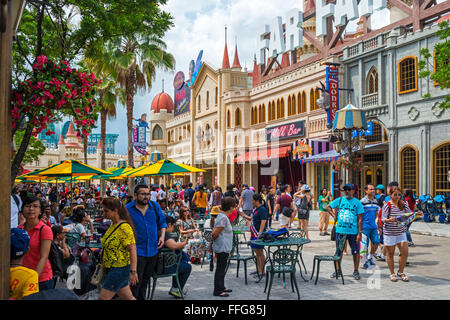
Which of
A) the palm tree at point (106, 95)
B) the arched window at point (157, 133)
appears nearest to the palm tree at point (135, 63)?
the palm tree at point (106, 95)

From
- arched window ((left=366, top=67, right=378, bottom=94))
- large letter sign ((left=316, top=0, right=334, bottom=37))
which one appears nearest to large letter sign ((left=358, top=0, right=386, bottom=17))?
large letter sign ((left=316, top=0, right=334, bottom=37))

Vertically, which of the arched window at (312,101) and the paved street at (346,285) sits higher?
the arched window at (312,101)

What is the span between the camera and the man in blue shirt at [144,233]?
225 inches

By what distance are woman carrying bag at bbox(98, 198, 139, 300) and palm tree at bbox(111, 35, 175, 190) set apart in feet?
51.6

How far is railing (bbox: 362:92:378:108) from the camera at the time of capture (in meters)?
23.0

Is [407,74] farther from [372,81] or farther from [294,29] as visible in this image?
[294,29]

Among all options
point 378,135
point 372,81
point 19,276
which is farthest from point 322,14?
point 19,276

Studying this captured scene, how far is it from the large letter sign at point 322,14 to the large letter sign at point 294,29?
1864mm

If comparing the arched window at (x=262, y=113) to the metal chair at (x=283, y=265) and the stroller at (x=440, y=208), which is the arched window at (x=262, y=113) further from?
the metal chair at (x=283, y=265)

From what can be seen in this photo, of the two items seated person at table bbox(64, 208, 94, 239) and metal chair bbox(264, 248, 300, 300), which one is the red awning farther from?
metal chair bbox(264, 248, 300, 300)

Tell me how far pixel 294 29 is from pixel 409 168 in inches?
531

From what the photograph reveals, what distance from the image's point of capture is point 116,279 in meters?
4.81
